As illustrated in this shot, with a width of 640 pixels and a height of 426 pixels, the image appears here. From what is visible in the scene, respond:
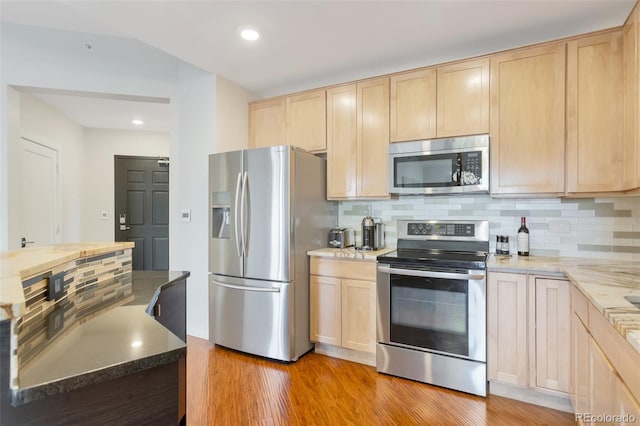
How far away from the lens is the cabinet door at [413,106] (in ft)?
8.78

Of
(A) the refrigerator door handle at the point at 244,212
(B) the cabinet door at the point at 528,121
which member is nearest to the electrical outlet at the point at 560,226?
(B) the cabinet door at the point at 528,121

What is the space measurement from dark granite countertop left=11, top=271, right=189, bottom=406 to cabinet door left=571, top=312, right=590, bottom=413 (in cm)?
180

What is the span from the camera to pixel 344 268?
276cm

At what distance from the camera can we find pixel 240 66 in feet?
9.93

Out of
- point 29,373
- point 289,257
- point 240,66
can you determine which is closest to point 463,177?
point 289,257

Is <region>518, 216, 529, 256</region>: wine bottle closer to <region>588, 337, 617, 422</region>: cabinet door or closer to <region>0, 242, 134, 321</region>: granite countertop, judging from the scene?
<region>588, 337, 617, 422</region>: cabinet door

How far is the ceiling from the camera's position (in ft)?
7.02

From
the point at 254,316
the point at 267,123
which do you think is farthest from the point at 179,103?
the point at 254,316

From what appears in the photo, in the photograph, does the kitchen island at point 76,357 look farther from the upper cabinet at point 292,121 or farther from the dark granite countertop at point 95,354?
the upper cabinet at point 292,121

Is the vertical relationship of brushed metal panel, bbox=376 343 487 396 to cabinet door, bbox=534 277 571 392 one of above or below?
below

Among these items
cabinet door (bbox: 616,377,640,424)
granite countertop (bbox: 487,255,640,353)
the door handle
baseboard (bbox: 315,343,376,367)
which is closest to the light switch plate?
baseboard (bbox: 315,343,376,367)

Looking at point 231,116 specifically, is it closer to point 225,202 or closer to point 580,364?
point 225,202

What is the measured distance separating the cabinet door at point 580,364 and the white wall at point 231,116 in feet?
9.84

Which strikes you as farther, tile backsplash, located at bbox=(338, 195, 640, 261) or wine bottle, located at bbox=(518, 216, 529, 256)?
wine bottle, located at bbox=(518, 216, 529, 256)
